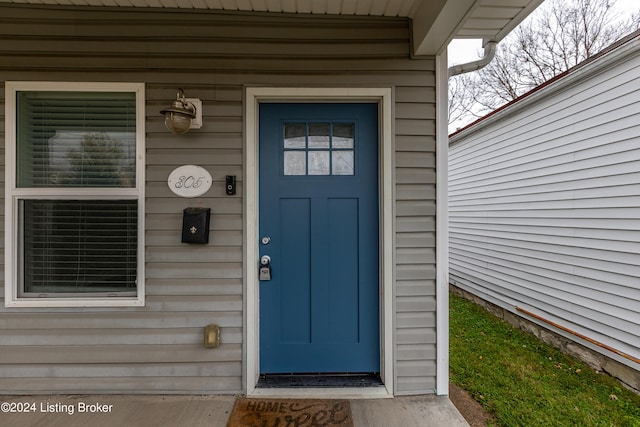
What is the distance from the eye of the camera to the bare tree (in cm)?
602

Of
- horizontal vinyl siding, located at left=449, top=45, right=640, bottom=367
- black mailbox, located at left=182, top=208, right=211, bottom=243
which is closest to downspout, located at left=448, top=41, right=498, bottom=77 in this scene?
horizontal vinyl siding, located at left=449, top=45, right=640, bottom=367

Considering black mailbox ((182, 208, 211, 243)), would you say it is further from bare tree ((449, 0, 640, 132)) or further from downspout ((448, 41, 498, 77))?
bare tree ((449, 0, 640, 132))

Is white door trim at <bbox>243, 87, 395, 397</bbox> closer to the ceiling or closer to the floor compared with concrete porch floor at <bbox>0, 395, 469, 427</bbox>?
closer to the ceiling

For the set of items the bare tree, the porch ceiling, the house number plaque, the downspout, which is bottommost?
the house number plaque

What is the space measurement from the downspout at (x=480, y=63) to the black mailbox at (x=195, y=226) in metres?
1.92

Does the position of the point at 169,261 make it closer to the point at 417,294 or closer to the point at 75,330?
the point at 75,330

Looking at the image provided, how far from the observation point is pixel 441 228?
1918 mm

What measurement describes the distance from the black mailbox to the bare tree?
291 inches

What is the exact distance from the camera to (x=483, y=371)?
231cm

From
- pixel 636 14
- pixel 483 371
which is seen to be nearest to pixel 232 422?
pixel 483 371

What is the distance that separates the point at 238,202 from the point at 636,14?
316 inches

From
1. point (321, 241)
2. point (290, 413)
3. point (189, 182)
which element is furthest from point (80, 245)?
point (290, 413)

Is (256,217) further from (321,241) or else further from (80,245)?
(80,245)

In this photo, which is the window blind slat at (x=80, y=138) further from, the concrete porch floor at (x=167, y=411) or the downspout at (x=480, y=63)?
the downspout at (x=480, y=63)
